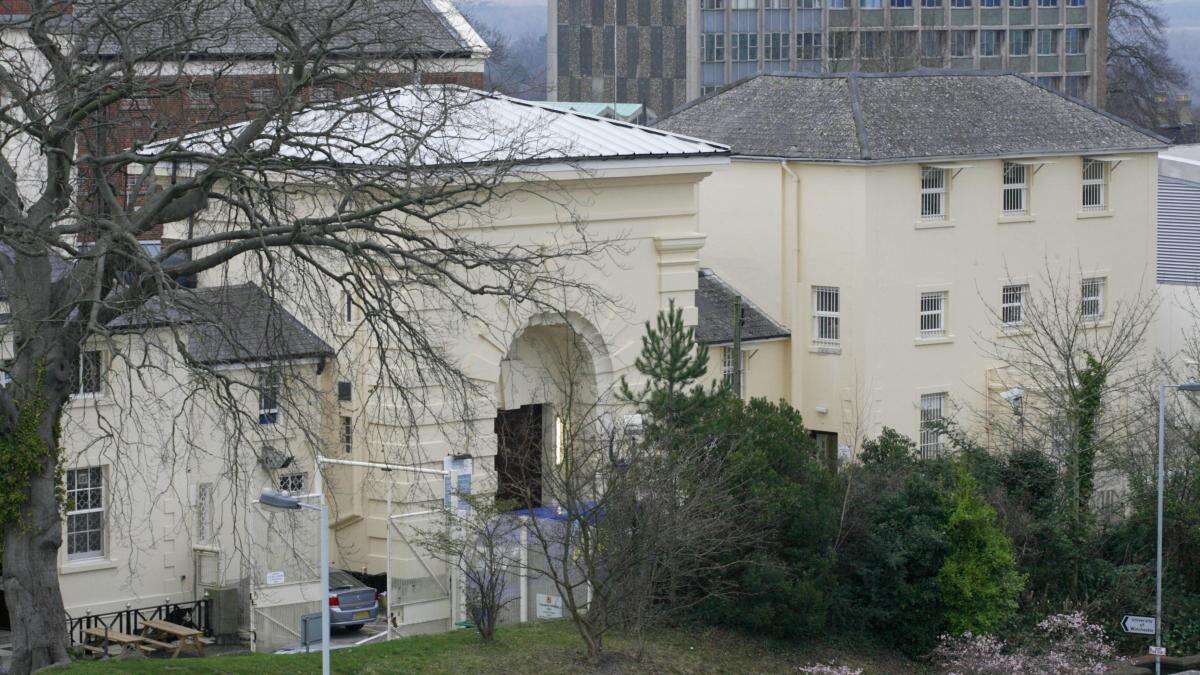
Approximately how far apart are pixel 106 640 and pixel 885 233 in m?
24.7

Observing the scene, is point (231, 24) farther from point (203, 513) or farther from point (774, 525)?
point (203, 513)

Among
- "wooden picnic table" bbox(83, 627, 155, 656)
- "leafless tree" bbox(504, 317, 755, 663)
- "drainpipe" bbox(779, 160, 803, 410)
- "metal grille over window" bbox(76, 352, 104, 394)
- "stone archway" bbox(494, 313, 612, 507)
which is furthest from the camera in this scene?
"drainpipe" bbox(779, 160, 803, 410)

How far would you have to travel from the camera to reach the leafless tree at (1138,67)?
126 metres

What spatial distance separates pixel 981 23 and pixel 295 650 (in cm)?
10704

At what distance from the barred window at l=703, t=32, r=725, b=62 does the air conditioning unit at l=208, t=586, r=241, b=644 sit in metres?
99.2

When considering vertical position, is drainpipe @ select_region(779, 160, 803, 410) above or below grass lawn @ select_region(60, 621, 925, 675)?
above

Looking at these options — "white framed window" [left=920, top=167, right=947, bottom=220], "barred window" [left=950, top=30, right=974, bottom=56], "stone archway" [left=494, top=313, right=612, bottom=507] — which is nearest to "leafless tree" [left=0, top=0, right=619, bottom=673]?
"stone archway" [left=494, top=313, right=612, bottom=507]

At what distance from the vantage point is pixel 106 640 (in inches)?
1232

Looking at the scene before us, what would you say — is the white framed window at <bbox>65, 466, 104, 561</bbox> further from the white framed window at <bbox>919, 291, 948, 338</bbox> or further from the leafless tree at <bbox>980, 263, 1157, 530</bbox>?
the white framed window at <bbox>919, 291, 948, 338</bbox>

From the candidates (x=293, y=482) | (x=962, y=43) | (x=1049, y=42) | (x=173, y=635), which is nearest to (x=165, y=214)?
(x=173, y=635)

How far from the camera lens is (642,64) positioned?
431 ft

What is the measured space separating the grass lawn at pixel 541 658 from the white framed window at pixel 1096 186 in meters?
24.0

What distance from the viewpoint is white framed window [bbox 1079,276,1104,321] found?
53.1 m

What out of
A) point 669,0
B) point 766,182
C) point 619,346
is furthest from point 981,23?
point 619,346
